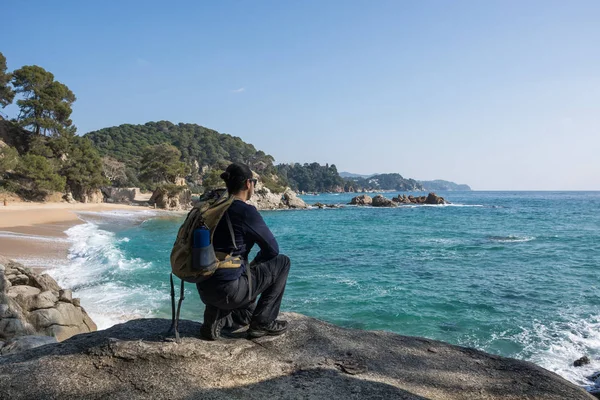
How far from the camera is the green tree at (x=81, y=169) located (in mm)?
50062

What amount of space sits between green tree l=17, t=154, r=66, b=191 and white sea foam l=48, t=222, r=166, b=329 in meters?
26.8

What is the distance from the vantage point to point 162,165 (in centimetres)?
6519

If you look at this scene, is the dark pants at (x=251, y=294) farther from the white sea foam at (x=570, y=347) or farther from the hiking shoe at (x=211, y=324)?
the white sea foam at (x=570, y=347)

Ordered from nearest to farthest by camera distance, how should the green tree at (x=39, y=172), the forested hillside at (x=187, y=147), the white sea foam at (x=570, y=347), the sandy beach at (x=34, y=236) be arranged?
the white sea foam at (x=570, y=347) → the sandy beach at (x=34, y=236) → the green tree at (x=39, y=172) → the forested hillside at (x=187, y=147)

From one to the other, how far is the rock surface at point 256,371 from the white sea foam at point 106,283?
6.94m

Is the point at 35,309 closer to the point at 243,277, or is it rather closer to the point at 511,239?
the point at 243,277

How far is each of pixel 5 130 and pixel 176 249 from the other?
59.2 meters

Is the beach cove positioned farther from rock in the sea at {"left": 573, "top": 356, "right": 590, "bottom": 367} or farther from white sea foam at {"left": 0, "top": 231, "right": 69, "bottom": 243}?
white sea foam at {"left": 0, "top": 231, "right": 69, "bottom": 243}

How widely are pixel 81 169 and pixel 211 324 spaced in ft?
179

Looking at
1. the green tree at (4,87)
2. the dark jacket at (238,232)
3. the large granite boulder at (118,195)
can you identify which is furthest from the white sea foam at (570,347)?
the large granite boulder at (118,195)

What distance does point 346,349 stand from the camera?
427cm

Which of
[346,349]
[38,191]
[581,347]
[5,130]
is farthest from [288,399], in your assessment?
[5,130]

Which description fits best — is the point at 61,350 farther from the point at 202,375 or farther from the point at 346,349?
the point at 346,349

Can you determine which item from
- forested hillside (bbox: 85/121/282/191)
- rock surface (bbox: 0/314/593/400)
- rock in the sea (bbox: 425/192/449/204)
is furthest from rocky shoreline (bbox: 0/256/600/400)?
rock in the sea (bbox: 425/192/449/204)
